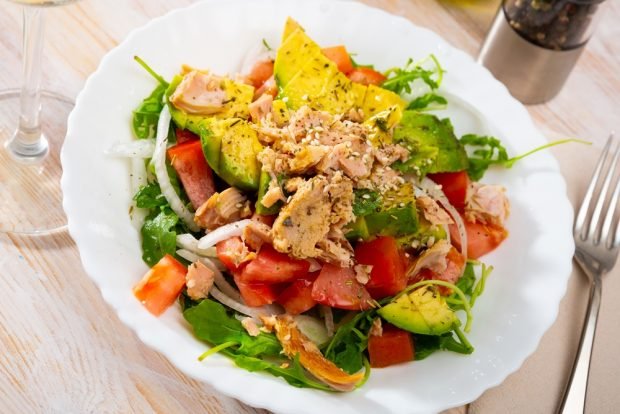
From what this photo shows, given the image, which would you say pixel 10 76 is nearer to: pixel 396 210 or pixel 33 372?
pixel 33 372

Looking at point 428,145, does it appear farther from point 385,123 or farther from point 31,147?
point 31,147

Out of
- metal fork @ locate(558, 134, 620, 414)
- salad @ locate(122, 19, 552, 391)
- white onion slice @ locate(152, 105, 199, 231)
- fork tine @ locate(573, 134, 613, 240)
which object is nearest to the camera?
salad @ locate(122, 19, 552, 391)

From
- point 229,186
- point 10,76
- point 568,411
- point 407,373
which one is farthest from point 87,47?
point 568,411

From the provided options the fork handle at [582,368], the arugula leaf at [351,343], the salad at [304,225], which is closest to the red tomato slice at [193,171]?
the salad at [304,225]

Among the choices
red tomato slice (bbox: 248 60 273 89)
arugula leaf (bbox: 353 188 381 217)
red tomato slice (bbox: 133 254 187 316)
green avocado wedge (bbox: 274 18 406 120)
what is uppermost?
green avocado wedge (bbox: 274 18 406 120)

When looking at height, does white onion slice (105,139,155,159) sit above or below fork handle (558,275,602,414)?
above

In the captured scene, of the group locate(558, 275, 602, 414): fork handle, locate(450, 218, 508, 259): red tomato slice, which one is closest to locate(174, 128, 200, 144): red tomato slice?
locate(450, 218, 508, 259): red tomato slice

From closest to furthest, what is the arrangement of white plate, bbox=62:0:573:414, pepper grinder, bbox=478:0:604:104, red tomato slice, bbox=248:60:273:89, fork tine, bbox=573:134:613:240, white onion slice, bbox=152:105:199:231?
white plate, bbox=62:0:573:414 → white onion slice, bbox=152:105:199:231 → red tomato slice, bbox=248:60:273:89 → fork tine, bbox=573:134:613:240 → pepper grinder, bbox=478:0:604:104

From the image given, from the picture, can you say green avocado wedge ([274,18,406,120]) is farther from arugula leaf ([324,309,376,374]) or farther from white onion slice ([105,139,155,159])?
arugula leaf ([324,309,376,374])
